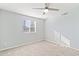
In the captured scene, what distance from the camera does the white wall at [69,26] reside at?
487 centimetres

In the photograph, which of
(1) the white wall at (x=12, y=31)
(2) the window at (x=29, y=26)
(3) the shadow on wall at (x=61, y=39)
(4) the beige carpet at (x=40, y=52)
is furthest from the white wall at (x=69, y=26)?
(1) the white wall at (x=12, y=31)

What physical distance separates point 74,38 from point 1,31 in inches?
143

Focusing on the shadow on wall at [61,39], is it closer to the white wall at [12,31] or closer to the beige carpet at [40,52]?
the beige carpet at [40,52]

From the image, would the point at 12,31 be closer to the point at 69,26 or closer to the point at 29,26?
the point at 29,26

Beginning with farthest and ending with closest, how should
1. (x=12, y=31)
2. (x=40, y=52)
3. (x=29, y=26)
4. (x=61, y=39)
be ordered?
1. (x=29, y=26)
2. (x=61, y=39)
3. (x=12, y=31)
4. (x=40, y=52)

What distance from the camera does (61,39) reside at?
6301mm

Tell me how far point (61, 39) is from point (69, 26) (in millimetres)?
1267

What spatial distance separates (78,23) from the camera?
473 centimetres

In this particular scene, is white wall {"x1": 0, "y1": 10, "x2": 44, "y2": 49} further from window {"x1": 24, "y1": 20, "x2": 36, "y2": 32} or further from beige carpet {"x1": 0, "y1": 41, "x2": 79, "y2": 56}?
beige carpet {"x1": 0, "y1": 41, "x2": 79, "y2": 56}

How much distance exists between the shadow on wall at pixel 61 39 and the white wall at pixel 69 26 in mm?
129

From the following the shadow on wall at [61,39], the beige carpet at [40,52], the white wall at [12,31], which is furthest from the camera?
the shadow on wall at [61,39]

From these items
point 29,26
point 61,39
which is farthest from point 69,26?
point 29,26

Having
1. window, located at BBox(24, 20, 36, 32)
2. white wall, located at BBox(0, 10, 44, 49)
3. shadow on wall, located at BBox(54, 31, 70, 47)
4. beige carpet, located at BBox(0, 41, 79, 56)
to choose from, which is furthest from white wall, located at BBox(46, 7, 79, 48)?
white wall, located at BBox(0, 10, 44, 49)

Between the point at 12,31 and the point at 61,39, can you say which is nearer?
the point at 12,31
